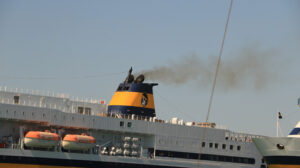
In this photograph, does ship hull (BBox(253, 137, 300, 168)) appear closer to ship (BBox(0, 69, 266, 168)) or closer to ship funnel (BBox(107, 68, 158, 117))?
ship (BBox(0, 69, 266, 168))

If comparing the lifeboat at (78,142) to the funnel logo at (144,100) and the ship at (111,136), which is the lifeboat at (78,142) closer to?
the ship at (111,136)

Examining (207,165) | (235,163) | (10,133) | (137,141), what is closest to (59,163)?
(10,133)

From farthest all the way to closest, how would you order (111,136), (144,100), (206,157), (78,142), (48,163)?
(206,157) → (144,100) → (111,136) → (78,142) → (48,163)

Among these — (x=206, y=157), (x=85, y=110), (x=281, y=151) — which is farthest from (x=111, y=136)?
(x=281, y=151)

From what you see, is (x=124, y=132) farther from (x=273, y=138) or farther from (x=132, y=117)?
(x=273, y=138)

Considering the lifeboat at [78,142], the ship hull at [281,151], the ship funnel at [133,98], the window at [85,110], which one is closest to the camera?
the lifeboat at [78,142]

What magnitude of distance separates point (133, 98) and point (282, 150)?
14.6m

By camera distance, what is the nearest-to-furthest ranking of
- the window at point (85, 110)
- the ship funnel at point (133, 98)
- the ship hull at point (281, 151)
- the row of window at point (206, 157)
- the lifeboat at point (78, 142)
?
the lifeboat at point (78, 142) → the window at point (85, 110) → the row of window at point (206, 157) → the ship funnel at point (133, 98) → the ship hull at point (281, 151)

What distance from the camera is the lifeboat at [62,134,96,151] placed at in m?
44.4

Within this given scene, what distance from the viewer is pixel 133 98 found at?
51.0 metres

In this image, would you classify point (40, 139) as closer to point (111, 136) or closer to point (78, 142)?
point (78, 142)

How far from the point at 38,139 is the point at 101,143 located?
277 inches

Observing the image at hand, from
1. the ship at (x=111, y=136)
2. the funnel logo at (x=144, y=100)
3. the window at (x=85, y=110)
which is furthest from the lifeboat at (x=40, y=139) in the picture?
the funnel logo at (x=144, y=100)

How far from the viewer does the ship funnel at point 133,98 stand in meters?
50.9
